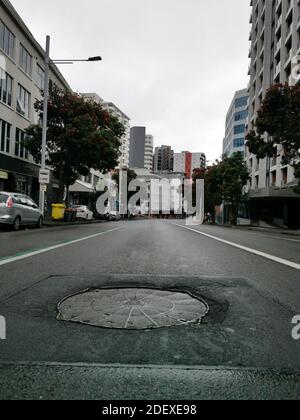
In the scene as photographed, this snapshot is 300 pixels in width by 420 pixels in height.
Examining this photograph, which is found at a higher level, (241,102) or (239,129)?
(241,102)

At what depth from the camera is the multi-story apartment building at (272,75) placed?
38.5 meters

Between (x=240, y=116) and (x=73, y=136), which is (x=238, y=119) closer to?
(x=240, y=116)

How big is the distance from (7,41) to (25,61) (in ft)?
13.0

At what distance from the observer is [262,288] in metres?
4.93

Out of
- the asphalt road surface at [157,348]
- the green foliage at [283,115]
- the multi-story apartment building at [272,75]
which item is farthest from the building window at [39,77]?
the asphalt road surface at [157,348]

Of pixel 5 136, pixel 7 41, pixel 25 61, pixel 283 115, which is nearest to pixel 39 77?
pixel 25 61

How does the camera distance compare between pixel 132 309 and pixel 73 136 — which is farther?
pixel 73 136

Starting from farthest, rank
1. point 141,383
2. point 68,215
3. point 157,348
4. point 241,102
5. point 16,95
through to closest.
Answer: point 241,102
point 16,95
point 68,215
point 157,348
point 141,383

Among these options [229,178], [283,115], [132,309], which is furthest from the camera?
[229,178]

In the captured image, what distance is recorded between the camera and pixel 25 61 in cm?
3200

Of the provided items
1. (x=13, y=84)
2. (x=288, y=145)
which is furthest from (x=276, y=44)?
(x=13, y=84)

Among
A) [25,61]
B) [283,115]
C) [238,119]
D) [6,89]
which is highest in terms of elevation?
[238,119]

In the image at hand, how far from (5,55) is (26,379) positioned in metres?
28.9

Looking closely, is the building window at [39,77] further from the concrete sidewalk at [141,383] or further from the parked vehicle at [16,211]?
the concrete sidewalk at [141,383]
